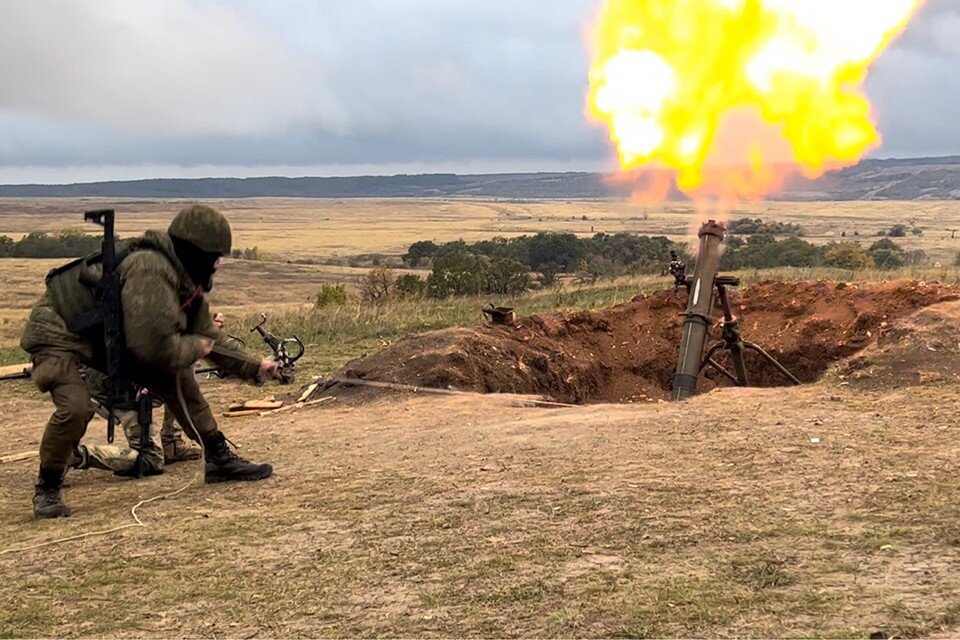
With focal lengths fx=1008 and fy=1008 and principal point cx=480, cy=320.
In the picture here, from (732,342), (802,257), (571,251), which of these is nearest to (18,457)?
(732,342)

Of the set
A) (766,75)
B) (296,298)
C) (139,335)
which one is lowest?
(296,298)

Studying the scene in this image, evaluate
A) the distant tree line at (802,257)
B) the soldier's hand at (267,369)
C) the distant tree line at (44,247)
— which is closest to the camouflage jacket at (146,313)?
the soldier's hand at (267,369)

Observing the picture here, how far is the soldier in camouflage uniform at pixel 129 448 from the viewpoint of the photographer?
7.65m

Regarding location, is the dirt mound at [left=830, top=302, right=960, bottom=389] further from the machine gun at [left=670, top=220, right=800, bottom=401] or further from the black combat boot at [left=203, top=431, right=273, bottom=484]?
the black combat boot at [left=203, top=431, right=273, bottom=484]

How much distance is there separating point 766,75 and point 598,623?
9243 mm

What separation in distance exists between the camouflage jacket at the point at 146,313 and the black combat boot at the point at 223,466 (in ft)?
2.36

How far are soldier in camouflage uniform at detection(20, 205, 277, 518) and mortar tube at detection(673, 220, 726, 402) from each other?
5.63 meters

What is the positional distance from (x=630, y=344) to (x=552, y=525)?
8.22m

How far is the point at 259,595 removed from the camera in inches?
189

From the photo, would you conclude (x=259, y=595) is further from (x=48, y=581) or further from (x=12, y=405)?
(x=12, y=405)

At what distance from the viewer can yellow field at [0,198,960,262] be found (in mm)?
72188

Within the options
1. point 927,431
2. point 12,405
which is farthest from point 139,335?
point 12,405

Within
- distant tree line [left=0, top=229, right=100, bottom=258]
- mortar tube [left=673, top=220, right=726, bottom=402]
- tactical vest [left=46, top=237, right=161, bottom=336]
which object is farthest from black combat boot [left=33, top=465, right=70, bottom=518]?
distant tree line [left=0, top=229, right=100, bottom=258]

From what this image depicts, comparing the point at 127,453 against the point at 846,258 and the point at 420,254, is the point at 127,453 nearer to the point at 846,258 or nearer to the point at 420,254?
the point at 846,258
